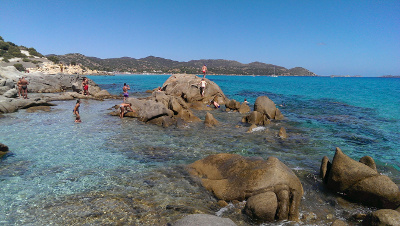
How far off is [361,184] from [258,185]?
368 centimetres

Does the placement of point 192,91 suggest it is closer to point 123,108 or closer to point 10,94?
point 123,108

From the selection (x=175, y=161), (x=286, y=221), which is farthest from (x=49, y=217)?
(x=286, y=221)

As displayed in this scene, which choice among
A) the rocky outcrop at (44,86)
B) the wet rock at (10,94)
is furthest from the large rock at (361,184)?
the wet rock at (10,94)

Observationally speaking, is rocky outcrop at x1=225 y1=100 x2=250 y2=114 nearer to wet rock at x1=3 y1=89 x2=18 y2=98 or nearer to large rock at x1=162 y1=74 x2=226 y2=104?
large rock at x1=162 y1=74 x2=226 y2=104

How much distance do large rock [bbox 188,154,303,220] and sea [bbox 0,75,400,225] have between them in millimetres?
362

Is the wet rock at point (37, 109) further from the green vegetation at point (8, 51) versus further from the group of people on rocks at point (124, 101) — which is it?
the green vegetation at point (8, 51)

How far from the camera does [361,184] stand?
26.6 ft

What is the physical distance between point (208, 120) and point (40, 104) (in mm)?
19557

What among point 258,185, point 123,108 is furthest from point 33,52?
point 258,185

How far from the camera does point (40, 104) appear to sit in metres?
26.0

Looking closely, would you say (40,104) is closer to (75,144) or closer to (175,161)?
(75,144)

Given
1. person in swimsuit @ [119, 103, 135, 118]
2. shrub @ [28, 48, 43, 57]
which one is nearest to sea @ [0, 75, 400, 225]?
person in swimsuit @ [119, 103, 135, 118]

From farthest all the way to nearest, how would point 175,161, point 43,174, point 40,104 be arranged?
1. point 40,104
2. point 175,161
3. point 43,174

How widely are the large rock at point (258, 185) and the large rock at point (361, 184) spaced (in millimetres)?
1811
